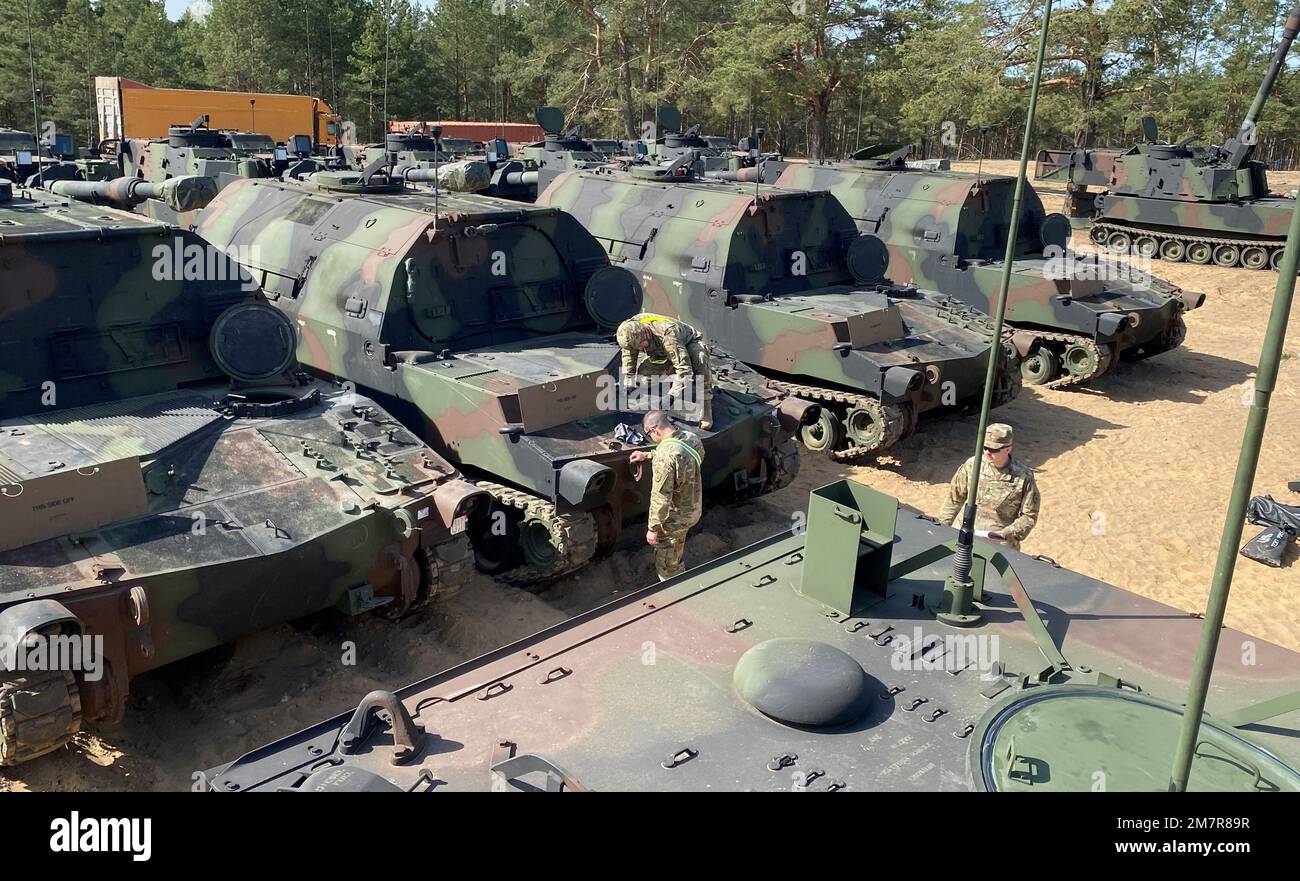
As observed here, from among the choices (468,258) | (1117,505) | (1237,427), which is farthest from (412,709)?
(1237,427)

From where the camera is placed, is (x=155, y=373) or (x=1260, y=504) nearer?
(x=155, y=373)

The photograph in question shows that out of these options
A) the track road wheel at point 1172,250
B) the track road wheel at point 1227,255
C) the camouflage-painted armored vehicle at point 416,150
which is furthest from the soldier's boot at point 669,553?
the track road wheel at point 1172,250

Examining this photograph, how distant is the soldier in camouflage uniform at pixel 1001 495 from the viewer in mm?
6453

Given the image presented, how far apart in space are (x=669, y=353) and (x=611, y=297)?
1.53 m

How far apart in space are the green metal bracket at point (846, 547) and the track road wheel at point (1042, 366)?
9884 mm

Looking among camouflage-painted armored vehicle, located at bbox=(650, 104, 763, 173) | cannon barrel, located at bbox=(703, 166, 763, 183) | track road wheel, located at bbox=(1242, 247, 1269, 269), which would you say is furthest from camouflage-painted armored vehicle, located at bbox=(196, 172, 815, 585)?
track road wheel, located at bbox=(1242, 247, 1269, 269)

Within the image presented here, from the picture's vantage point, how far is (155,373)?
7227 mm

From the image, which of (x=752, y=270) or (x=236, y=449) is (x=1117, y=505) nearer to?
(x=752, y=270)

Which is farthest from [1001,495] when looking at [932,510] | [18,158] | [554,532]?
[18,158]

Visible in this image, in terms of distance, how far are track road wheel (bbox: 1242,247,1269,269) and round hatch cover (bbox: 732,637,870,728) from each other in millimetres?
21109

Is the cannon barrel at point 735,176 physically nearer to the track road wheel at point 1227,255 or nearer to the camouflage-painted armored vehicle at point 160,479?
the camouflage-painted armored vehicle at point 160,479

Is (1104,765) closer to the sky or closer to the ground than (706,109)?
closer to the ground

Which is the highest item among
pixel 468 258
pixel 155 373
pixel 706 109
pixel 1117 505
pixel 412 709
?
pixel 706 109

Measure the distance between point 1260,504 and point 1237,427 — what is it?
3529 millimetres
